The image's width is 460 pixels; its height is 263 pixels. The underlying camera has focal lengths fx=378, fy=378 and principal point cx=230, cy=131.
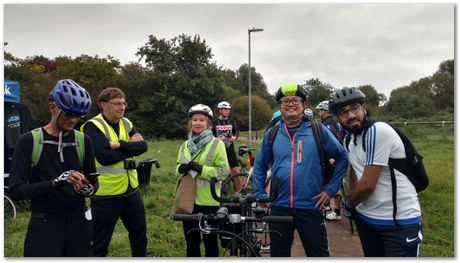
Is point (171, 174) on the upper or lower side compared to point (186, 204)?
lower

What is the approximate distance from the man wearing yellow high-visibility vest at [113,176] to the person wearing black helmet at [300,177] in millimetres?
1469

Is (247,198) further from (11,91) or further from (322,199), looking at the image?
(11,91)

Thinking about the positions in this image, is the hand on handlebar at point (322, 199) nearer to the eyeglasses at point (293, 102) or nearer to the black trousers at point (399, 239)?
the black trousers at point (399, 239)

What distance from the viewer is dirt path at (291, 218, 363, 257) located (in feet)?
17.0

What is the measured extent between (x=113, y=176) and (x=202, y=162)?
86cm

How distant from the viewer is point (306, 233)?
3023mm

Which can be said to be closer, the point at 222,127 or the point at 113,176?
the point at 113,176

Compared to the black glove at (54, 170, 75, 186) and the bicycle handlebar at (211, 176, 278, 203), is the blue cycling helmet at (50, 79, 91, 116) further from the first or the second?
the bicycle handlebar at (211, 176, 278, 203)

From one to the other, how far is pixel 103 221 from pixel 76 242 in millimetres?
992

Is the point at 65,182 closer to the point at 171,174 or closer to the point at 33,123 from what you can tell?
the point at 33,123

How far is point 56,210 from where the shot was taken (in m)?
2.54

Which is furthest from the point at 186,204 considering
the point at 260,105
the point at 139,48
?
the point at 260,105

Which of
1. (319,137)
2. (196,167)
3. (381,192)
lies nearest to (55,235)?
(196,167)

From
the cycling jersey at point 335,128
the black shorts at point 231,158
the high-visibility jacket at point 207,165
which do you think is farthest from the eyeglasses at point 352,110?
the cycling jersey at point 335,128
